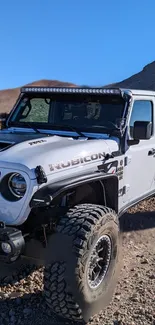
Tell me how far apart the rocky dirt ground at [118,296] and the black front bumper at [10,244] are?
0.59m

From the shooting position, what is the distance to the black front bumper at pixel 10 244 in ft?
9.86

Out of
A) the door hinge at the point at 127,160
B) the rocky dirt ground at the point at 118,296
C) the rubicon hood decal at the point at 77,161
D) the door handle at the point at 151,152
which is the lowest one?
the rocky dirt ground at the point at 118,296

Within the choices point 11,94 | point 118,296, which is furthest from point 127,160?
point 11,94

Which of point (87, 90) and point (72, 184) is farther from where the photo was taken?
point (87, 90)


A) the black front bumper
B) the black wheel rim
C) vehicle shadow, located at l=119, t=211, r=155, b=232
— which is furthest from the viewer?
vehicle shadow, located at l=119, t=211, r=155, b=232

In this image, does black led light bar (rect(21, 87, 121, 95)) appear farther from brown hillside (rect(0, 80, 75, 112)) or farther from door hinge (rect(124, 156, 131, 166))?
brown hillside (rect(0, 80, 75, 112))

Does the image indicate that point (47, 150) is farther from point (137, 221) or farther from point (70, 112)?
point (137, 221)

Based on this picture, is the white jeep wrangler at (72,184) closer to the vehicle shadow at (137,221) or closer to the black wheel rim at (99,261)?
the black wheel rim at (99,261)

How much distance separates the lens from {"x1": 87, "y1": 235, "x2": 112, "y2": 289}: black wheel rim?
3391 mm

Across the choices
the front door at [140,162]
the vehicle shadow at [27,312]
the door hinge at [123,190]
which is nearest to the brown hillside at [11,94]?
the front door at [140,162]

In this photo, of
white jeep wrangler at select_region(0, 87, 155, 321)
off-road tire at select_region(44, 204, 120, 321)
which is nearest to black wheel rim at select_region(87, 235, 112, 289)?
white jeep wrangler at select_region(0, 87, 155, 321)

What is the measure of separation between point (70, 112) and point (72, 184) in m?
1.57

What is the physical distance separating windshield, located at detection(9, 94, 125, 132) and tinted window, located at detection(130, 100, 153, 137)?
18 cm

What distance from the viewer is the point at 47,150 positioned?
3551 mm
